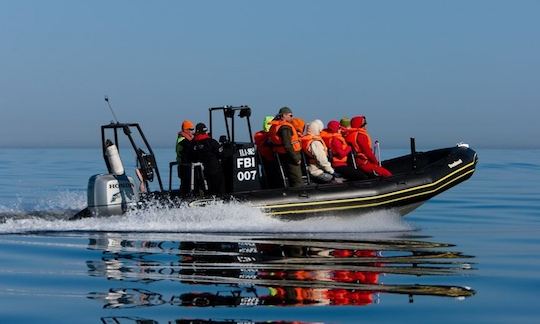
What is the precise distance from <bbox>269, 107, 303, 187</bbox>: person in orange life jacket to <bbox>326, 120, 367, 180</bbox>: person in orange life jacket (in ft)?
2.58

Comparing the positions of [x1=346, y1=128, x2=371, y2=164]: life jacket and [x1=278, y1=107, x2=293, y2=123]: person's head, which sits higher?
[x1=278, y1=107, x2=293, y2=123]: person's head

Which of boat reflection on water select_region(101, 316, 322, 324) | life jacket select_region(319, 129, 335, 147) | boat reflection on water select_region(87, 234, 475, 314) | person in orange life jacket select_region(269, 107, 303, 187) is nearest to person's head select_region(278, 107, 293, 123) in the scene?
person in orange life jacket select_region(269, 107, 303, 187)

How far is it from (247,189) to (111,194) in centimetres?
206

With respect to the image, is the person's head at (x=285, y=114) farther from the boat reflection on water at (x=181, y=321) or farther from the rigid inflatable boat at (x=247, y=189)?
the boat reflection on water at (x=181, y=321)

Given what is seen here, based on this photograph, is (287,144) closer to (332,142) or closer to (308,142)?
(308,142)

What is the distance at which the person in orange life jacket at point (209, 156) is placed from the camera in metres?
14.2

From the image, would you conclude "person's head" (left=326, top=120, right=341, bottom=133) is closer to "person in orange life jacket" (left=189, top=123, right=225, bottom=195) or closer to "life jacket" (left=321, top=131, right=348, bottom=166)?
"life jacket" (left=321, top=131, right=348, bottom=166)

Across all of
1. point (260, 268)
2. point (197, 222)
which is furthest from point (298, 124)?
point (260, 268)

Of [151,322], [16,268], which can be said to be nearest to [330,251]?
[16,268]

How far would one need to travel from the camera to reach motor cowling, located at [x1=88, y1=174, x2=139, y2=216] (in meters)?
13.7

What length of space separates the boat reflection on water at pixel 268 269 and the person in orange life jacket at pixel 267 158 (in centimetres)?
211

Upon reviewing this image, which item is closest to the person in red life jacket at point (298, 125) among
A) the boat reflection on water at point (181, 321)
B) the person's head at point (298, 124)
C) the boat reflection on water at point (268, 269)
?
the person's head at point (298, 124)

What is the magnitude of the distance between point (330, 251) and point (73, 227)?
3.94 meters

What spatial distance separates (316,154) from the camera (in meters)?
14.8
